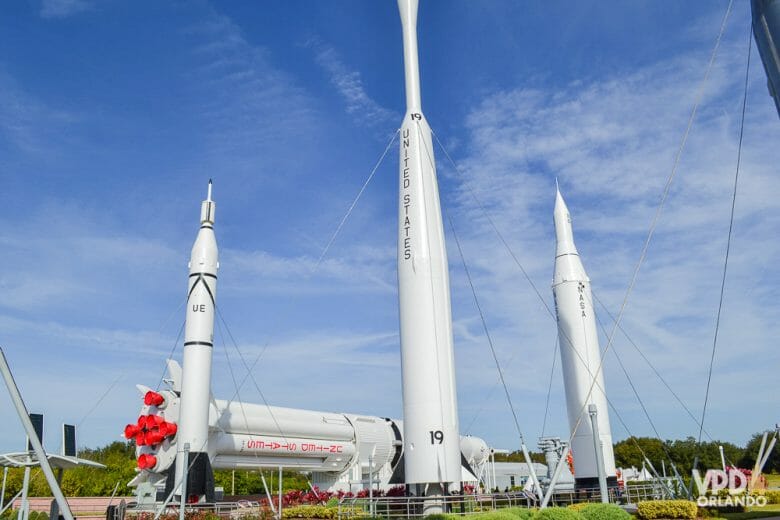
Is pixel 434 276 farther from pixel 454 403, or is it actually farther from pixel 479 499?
pixel 479 499

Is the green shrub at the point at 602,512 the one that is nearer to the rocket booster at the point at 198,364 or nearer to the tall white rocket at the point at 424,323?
the tall white rocket at the point at 424,323

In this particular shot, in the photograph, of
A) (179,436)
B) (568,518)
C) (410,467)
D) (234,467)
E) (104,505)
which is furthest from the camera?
(104,505)

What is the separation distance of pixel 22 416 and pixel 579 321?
23793 millimetres

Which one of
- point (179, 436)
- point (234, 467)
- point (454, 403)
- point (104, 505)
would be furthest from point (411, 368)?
point (104, 505)

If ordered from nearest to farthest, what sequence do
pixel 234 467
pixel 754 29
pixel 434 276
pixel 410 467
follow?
1. pixel 754 29
2. pixel 410 467
3. pixel 434 276
4. pixel 234 467

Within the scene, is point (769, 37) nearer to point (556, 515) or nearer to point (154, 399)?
point (556, 515)

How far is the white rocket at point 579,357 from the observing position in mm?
25359

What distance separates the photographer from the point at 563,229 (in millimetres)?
29344

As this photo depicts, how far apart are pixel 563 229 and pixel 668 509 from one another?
48.0 ft

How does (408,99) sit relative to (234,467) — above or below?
above

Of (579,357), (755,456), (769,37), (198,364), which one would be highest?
(769,37)

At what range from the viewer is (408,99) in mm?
22938

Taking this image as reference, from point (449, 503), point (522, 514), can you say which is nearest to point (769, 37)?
point (522, 514)

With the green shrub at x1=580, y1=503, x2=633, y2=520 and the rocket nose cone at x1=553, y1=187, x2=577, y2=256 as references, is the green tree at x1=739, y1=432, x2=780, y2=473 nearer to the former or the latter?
the rocket nose cone at x1=553, y1=187, x2=577, y2=256
